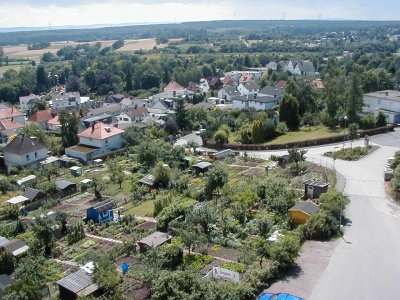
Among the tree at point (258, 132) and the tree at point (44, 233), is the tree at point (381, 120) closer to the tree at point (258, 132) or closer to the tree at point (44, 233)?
the tree at point (258, 132)

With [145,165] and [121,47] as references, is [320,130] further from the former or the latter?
[121,47]

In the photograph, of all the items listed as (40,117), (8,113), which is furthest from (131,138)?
(8,113)

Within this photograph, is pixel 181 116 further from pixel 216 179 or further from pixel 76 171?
pixel 216 179

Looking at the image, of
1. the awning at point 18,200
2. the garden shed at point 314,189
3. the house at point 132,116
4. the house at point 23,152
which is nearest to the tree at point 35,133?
the house at point 23,152

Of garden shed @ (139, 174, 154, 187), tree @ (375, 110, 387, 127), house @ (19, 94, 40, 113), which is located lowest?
house @ (19, 94, 40, 113)

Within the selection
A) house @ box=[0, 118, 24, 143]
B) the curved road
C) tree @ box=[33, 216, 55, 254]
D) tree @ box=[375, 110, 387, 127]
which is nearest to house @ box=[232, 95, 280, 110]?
tree @ box=[375, 110, 387, 127]

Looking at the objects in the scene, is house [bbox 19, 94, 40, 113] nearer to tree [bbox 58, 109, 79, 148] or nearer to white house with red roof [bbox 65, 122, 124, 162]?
tree [bbox 58, 109, 79, 148]

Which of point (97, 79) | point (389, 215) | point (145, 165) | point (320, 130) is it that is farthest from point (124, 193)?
point (97, 79)
